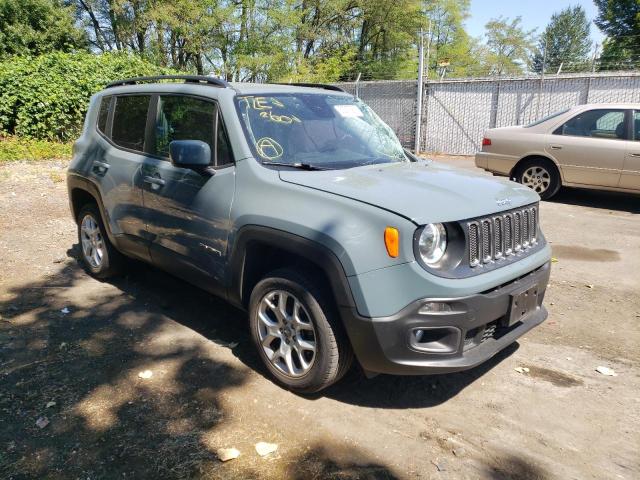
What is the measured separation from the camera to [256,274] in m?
3.40

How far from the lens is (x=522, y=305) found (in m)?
3.09

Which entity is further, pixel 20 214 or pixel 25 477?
pixel 20 214

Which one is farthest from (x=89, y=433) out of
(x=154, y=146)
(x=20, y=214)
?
(x=20, y=214)

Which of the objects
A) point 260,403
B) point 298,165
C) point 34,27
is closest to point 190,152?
point 298,165

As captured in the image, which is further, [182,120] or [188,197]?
[182,120]

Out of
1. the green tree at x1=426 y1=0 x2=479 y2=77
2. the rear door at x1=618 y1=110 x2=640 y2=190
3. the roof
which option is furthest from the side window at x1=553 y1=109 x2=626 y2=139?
the green tree at x1=426 y1=0 x2=479 y2=77

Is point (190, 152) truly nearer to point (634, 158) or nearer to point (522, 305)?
point (522, 305)

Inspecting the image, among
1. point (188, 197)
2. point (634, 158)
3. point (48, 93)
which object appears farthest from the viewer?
point (48, 93)

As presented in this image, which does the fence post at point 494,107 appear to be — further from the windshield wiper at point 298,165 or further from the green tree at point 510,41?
the green tree at point 510,41

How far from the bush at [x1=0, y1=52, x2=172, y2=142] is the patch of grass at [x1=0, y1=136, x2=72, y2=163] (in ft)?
1.18

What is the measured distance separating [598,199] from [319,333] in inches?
316

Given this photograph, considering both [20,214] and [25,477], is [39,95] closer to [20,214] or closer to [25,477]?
[20,214]

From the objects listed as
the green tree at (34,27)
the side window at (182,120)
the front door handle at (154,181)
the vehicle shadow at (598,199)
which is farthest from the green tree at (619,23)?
the front door handle at (154,181)

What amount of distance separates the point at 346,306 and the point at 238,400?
96cm
